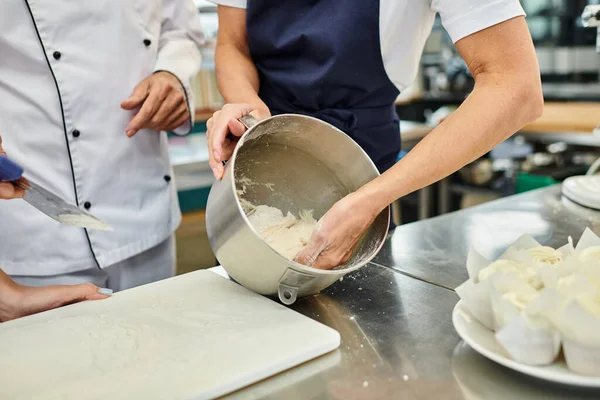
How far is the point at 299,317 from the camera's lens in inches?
35.3

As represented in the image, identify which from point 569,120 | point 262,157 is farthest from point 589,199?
point 569,120

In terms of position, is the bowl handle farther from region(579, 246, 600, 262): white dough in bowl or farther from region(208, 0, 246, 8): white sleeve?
region(208, 0, 246, 8): white sleeve

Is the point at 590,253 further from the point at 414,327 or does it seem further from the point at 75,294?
the point at 75,294

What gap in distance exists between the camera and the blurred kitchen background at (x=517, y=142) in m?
2.84

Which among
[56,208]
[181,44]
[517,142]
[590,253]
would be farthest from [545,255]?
[517,142]

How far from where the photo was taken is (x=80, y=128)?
1313mm

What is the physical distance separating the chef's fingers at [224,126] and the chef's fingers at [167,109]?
45 centimetres

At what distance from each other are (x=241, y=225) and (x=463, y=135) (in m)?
0.37

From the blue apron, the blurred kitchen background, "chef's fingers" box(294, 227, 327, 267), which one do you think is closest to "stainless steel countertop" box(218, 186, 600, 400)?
"chef's fingers" box(294, 227, 327, 267)

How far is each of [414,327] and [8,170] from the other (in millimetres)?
624

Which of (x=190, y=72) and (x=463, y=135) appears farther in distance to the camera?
(x=190, y=72)

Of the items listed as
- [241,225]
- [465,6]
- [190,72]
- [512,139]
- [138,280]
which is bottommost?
[512,139]

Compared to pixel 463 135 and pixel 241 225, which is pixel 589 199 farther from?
pixel 241 225

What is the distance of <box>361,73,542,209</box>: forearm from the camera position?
36.0 inches
